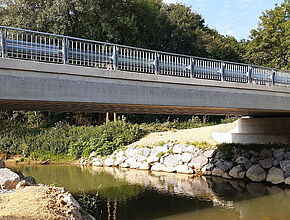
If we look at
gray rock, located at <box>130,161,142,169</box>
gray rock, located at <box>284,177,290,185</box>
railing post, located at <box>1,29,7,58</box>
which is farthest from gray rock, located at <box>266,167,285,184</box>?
railing post, located at <box>1,29,7,58</box>

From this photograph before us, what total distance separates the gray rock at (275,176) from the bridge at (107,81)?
3077 mm

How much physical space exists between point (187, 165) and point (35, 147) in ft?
44.4

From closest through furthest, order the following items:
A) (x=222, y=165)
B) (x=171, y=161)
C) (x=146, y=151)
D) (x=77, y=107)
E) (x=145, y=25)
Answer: (x=77, y=107) → (x=222, y=165) → (x=171, y=161) → (x=146, y=151) → (x=145, y=25)

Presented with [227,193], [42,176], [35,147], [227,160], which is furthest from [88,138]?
[227,193]

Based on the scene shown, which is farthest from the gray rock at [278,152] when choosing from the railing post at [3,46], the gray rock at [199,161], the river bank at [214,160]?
the railing post at [3,46]

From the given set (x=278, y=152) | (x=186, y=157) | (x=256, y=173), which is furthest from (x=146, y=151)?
(x=278, y=152)

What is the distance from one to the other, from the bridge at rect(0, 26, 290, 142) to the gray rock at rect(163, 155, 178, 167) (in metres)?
7.17

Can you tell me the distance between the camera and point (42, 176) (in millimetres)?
19078

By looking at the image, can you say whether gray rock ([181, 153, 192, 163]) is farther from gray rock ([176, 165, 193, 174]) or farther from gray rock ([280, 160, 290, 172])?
gray rock ([280, 160, 290, 172])

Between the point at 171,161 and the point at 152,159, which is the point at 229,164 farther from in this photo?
the point at 152,159

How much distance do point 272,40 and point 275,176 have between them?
22778 mm

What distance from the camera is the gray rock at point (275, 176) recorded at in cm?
1582

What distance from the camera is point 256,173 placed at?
1672cm

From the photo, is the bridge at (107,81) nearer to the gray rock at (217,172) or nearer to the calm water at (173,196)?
the calm water at (173,196)
